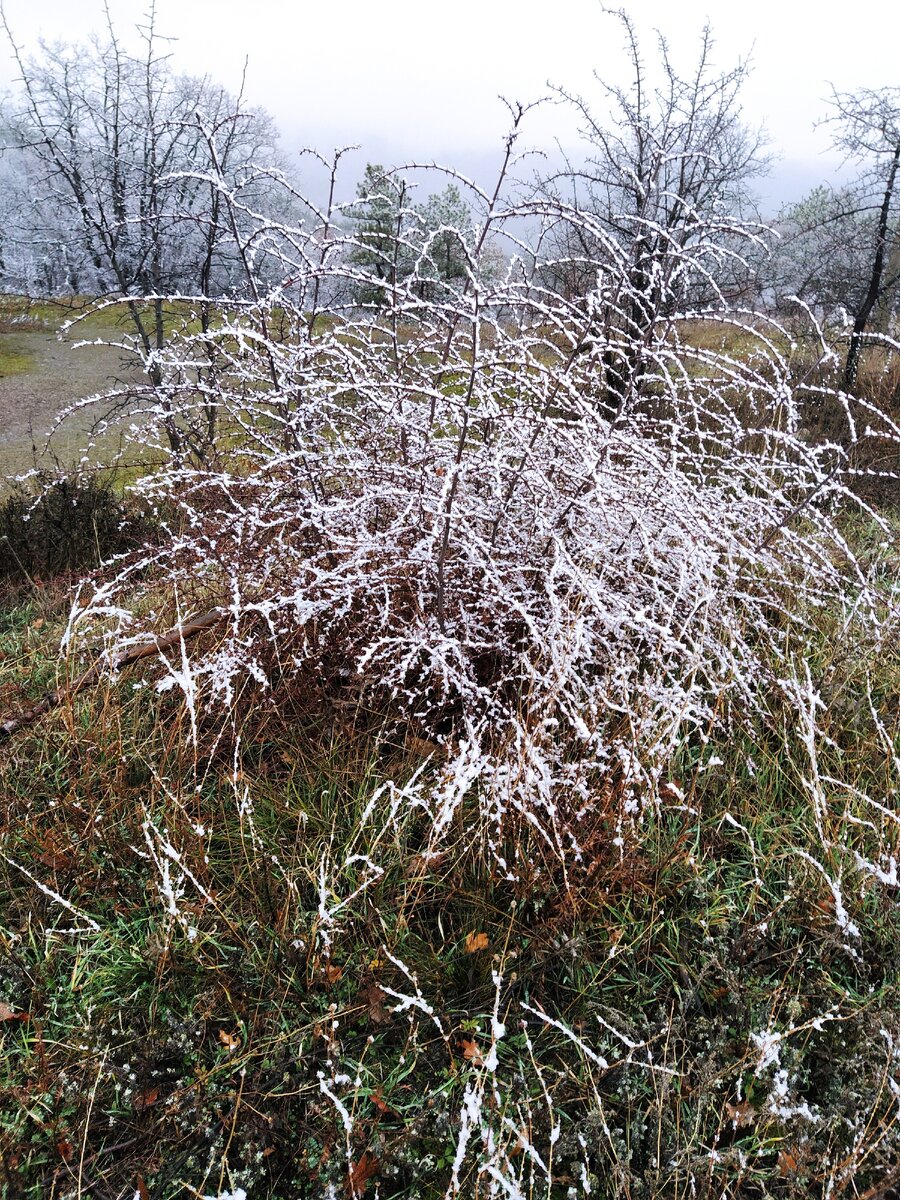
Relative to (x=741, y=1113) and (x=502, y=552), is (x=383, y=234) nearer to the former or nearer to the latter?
(x=502, y=552)

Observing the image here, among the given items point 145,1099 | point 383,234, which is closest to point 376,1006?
point 145,1099

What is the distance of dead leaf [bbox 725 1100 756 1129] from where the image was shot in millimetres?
1327

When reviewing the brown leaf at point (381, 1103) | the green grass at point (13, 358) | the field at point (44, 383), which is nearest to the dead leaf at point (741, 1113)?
the brown leaf at point (381, 1103)

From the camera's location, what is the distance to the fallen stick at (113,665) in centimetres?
241

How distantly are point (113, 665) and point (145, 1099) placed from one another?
4.16 ft

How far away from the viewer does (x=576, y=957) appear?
5.37 feet

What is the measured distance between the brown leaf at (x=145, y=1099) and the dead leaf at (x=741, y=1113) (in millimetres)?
1163

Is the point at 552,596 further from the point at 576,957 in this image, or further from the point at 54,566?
the point at 54,566

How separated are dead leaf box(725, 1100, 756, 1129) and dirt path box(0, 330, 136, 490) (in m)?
6.45

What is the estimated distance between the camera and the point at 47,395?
10.1 meters

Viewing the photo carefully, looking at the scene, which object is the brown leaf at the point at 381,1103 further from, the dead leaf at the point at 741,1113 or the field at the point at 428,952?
the dead leaf at the point at 741,1113

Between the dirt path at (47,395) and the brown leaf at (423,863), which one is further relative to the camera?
the dirt path at (47,395)

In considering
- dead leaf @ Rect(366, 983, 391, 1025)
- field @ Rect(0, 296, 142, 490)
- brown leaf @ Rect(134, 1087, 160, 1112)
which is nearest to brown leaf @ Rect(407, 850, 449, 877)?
dead leaf @ Rect(366, 983, 391, 1025)

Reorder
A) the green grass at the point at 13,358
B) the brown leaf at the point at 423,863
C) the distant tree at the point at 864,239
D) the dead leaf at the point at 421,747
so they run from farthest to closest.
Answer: the green grass at the point at 13,358 → the distant tree at the point at 864,239 → the dead leaf at the point at 421,747 → the brown leaf at the point at 423,863
